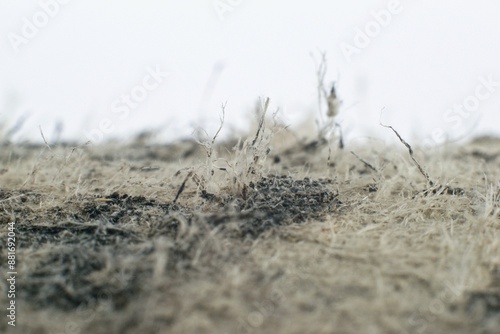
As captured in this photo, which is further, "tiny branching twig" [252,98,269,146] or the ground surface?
"tiny branching twig" [252,98,269,146]

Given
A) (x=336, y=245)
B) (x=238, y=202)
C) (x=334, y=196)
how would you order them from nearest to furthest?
1. (x=336, y=245)
2. (x=238, y=202)
3. (x=334, y=196)

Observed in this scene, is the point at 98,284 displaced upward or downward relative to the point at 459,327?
upward

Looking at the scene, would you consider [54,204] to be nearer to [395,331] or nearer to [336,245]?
[336,245]

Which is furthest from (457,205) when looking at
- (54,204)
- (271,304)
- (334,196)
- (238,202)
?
(54,204)

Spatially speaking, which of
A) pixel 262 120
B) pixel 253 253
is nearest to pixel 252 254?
pixel 253 253

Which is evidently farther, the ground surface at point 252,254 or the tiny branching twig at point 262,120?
the tiny branching twig at point 262,120

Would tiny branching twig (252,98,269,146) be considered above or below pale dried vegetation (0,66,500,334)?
above

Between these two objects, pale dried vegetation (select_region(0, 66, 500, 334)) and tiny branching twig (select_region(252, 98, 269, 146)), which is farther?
tiny branching twig (select_region(252, 98, 269, 146))

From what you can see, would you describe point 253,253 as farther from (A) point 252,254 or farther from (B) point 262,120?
(B) point 262,120
